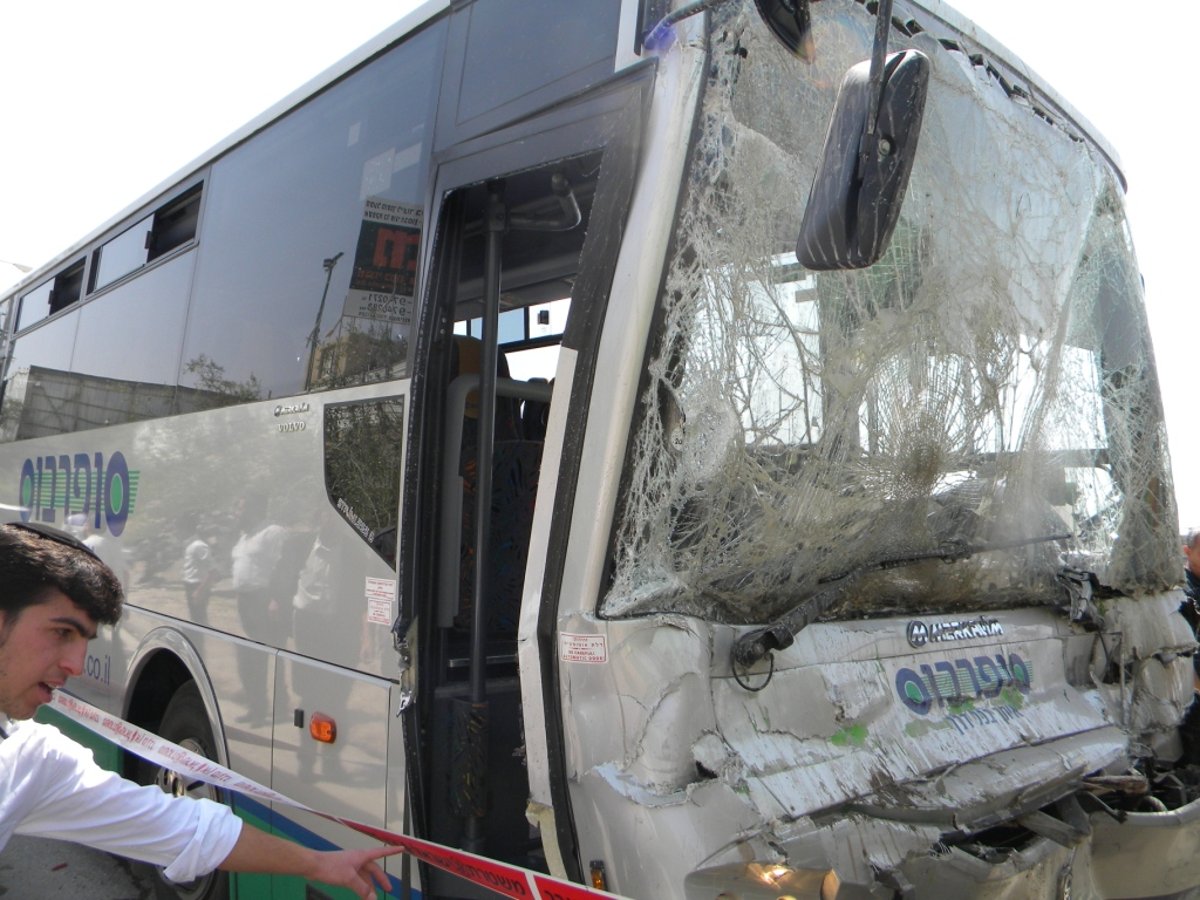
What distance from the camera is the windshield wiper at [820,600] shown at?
2.35 metres

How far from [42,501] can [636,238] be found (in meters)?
5.32

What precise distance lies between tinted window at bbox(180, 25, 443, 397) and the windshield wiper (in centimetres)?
147

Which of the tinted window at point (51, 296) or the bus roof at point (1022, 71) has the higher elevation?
the bus roof at point (1022, 71)

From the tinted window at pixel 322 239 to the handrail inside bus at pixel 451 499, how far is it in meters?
0.23

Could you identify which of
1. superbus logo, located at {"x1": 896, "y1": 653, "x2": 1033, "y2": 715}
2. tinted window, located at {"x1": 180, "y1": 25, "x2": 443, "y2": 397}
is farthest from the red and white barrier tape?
tinted window, located at {"x1": 180, "y1": 25, "x2": 443, "y2": 397}

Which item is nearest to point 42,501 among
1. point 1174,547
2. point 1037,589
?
point 1037,589

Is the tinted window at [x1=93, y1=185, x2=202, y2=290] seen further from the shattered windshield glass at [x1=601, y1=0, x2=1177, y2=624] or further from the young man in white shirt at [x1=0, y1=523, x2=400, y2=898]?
the shattered windshield glass at [x1=601, y1=0, x2=1177, y2=624]

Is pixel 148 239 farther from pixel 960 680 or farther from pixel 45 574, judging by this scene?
pixel 960 680

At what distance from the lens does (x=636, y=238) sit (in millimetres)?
2396

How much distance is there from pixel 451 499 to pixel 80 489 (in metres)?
3.63

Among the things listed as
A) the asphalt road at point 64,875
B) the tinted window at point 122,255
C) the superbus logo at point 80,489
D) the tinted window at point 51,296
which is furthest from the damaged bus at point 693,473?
the tinted window at point 51,296

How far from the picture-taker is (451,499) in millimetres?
2982

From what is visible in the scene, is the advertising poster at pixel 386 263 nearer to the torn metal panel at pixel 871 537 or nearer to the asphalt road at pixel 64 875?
the torn metal panel at pixel 871 537

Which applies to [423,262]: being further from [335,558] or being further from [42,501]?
[42,501]
